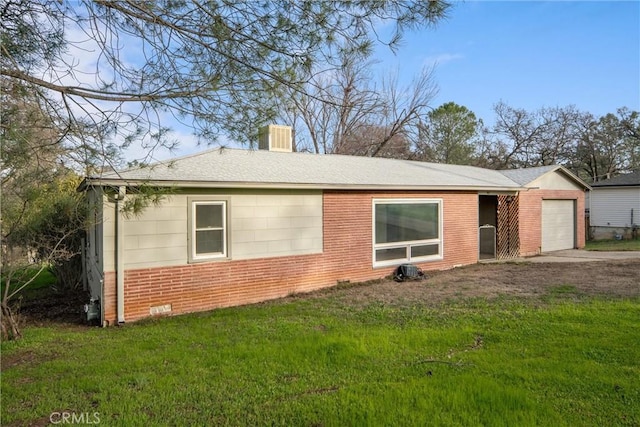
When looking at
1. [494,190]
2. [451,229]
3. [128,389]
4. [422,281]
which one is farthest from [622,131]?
[128,389]

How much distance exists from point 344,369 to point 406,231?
23.6ft

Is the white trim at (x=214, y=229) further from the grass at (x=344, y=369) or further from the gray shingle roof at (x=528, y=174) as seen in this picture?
the gray shingle roof at (x=528, y=174)

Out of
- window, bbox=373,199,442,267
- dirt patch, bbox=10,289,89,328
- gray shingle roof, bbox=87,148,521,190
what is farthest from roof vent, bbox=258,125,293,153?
dirt patch, bbox=10,289,89,328

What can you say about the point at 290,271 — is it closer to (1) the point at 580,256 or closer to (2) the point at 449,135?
(1) the point at 580,256

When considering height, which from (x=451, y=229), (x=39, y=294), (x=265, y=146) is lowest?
(x=39, y=294)

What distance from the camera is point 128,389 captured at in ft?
13.7

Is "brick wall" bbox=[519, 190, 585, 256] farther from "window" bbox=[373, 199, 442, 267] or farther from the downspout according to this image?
the downspout

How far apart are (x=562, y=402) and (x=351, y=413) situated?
6.40 feet

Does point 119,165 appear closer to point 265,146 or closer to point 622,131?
point 265,146

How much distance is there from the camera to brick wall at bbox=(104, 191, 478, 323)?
7.45 meters

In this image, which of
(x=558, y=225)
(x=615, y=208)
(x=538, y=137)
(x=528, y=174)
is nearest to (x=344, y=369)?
(x=528, y=174)

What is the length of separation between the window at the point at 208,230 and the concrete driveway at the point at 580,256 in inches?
419

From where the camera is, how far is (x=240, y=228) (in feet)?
27.8

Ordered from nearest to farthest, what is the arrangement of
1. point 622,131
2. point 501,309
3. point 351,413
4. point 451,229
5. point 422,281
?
point 351,413 → point 501,309 → point 422,281 → point 451,229 → point 622,131
